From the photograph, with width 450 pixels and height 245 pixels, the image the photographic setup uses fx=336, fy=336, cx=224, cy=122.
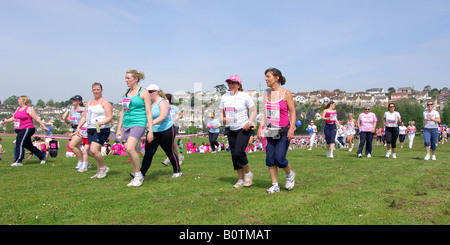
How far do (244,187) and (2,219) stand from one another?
4.10 m

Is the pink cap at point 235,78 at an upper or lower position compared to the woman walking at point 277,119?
upper

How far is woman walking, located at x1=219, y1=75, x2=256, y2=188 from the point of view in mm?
6688

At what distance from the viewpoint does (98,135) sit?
8.08m

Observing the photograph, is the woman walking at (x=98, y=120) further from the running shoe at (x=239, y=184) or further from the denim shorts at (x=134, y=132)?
the running shoe at (x=239, y=184)

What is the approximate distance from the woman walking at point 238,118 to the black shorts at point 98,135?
3.19 metres

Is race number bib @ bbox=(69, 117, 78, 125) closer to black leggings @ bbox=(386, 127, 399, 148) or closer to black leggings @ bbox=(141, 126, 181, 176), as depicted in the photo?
black leggings @ bbox=(141, 126, 181, 176)

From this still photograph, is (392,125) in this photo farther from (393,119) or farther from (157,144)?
(157,144)

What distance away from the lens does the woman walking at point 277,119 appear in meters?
6.14

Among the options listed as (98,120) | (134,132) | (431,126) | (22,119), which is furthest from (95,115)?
(431,126)

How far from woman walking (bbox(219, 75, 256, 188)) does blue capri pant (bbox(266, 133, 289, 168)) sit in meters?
0.59

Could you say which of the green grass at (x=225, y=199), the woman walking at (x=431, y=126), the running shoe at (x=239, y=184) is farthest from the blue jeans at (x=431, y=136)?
the running shoe at (x=239, y=184)

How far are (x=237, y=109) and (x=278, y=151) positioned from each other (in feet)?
3.98

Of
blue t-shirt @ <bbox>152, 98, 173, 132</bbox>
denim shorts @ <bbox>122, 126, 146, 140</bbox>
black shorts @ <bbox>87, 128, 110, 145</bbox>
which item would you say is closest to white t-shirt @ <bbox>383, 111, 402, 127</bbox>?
blue t-shirt @ <bbox>152, 98, 173, 132</bbox>
